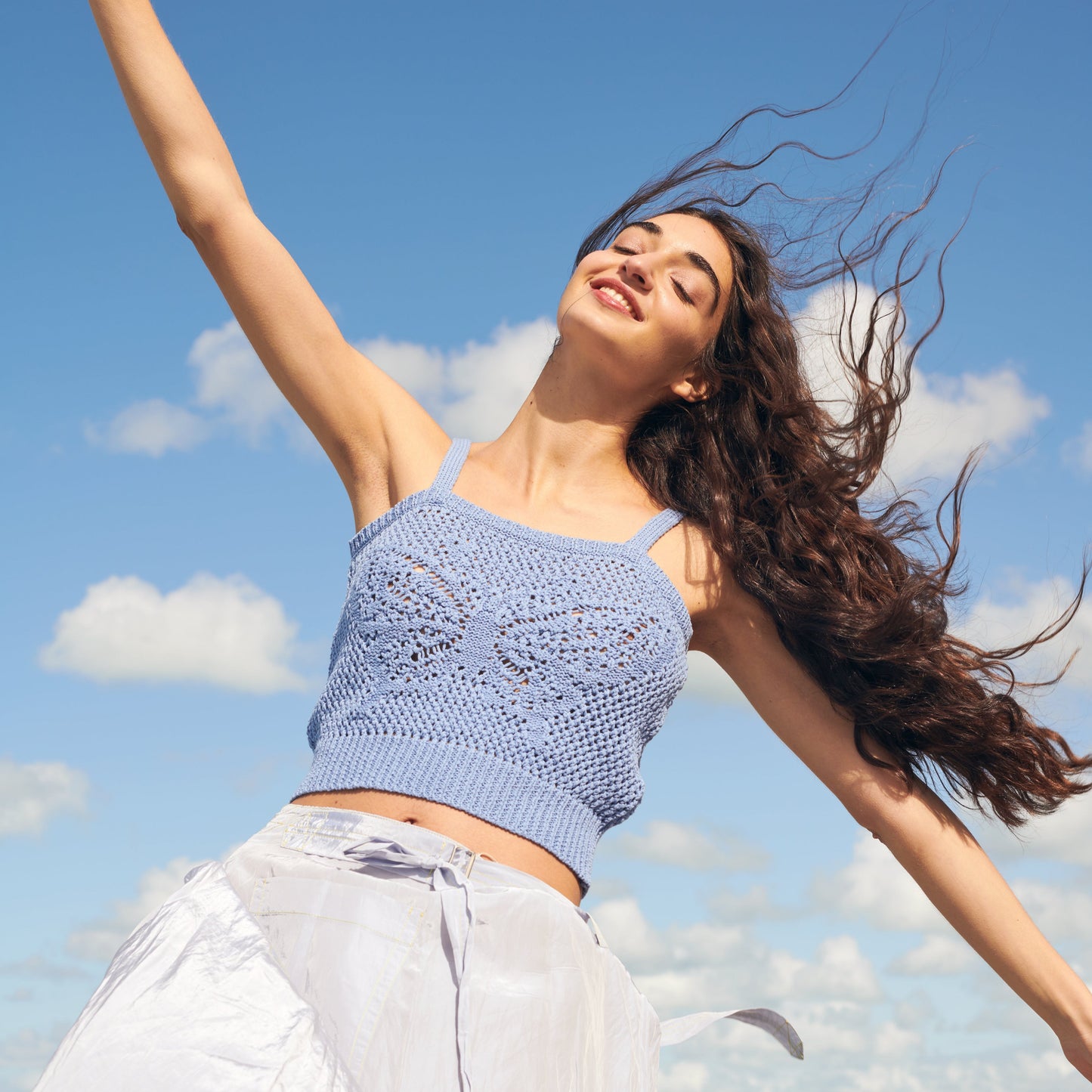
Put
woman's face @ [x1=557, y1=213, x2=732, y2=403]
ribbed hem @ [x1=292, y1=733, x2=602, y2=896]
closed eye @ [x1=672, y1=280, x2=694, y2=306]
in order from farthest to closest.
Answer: closed eye @ [x1=672, y1=280, x2=694, y2=306] < woman's face @ [x1=557, y1=213, x2=732, y2=403] < ribbed hem @ [x1=292, y1=733, x2=602, y2=896]

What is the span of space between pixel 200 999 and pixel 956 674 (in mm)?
1949

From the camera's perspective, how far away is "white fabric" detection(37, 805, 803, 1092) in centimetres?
179

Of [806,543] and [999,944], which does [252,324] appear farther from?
[999,944]

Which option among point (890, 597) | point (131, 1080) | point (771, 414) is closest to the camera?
point (131, 1080)

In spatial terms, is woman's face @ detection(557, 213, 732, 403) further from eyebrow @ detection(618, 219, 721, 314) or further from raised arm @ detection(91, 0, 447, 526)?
raised arm @ detection(91, 0, 447, 526)

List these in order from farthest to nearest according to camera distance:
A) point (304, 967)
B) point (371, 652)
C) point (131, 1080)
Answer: point (371, 652) < point (304, 967) < point (131, 1080)

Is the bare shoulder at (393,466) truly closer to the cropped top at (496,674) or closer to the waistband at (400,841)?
the cropped top at (496,674)

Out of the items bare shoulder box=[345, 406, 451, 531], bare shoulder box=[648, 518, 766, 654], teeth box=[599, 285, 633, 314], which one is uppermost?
teeth box=[599, 285, 633, 314]

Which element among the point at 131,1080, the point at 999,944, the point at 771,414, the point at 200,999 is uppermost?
the point at 771,414

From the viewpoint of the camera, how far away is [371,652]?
2.45 meters

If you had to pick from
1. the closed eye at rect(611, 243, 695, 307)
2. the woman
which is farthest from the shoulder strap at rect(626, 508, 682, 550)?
the closed eye at rect(611, 243, 695, 307)

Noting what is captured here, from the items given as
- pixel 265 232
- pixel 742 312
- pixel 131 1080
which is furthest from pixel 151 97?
pixel 131 1080

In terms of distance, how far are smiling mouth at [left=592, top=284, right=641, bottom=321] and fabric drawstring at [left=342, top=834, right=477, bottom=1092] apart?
145cm

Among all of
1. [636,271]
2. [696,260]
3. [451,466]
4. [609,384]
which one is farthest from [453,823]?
[696,260]
